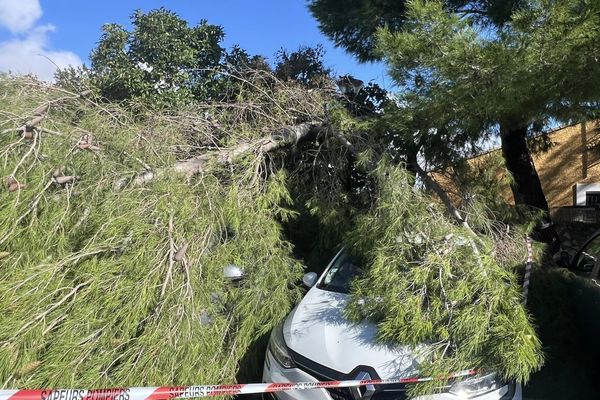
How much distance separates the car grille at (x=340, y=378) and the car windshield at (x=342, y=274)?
36.2 inches

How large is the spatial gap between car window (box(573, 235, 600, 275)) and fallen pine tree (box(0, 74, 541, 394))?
3.60ft

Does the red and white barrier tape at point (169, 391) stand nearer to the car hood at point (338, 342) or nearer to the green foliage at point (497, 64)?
the car hood at point (338, 342)

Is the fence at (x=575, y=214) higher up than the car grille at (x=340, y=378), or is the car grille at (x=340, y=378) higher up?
the fence at (x=575, y=214)

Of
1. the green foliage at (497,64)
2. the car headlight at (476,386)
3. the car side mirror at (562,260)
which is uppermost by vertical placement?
the green foliage at (497,64)

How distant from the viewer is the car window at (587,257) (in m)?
5.56

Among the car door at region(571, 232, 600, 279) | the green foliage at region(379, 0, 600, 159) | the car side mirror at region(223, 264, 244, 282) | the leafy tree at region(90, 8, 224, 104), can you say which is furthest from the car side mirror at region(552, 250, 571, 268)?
the leafy tree at region(90, 8, 224, 104)

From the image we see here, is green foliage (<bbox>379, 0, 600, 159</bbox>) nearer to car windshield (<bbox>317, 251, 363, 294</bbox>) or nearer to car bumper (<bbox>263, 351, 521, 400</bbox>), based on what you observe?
car windshield (<bbox>317, 251, 363, 294</bbox>)

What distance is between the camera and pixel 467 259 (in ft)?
13.9

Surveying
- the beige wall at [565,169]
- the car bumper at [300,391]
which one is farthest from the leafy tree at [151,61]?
the beige wall at [565,169]

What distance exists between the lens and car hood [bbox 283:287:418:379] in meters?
3.88

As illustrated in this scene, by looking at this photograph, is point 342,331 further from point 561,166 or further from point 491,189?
point 561,166

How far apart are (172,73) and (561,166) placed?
1540cm

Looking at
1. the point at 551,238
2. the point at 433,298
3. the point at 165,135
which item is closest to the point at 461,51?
the point at 433,298

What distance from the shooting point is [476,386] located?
3.75 m
